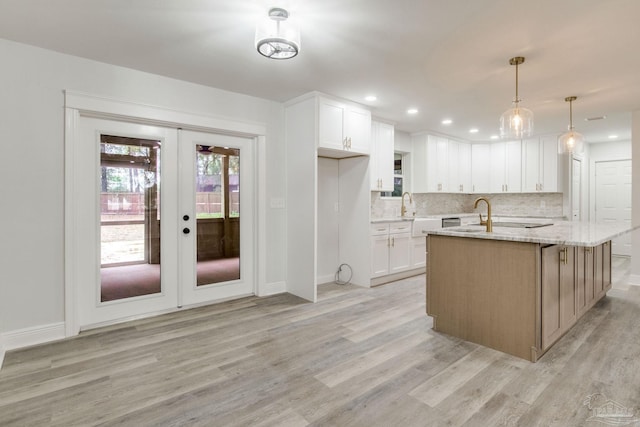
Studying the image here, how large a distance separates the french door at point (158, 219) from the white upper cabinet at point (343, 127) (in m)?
1.00

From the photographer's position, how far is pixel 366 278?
4.72 metres

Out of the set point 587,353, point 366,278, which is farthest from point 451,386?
point 366,278

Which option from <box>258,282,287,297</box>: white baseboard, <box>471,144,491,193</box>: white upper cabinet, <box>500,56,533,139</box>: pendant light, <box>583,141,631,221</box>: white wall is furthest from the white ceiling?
<box>583,141,631,221</box>: white wall

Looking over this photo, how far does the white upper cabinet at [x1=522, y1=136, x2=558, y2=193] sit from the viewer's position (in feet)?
20.4

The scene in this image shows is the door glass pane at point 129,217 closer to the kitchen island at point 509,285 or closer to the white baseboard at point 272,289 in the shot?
the white baseboard at point 272,289

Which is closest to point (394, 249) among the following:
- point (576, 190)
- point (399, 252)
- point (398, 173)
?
point (399, 252)

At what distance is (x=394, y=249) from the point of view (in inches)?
199

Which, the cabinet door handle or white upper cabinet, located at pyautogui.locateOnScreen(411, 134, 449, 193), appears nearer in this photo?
the cabinet door handle

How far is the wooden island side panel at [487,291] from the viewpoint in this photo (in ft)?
8.31

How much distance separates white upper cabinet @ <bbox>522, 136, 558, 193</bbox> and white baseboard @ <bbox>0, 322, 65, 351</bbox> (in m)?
7.46

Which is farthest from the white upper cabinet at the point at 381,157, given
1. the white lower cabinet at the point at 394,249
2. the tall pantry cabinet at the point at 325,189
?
the white lower cabinet at the point at 394,249

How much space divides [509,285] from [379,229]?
2.32 meters

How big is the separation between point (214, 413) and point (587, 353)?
9.32 ft

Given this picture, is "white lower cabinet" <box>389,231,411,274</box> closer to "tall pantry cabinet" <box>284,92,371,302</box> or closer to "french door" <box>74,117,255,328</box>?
"tall pantry cabinet" <box>284,92,371,302</box>
